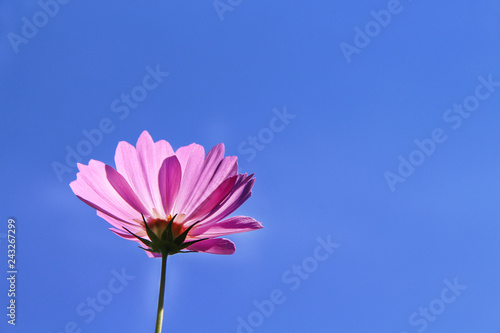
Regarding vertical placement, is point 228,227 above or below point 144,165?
below

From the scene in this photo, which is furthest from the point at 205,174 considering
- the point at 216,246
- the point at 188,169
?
the point at 216,246

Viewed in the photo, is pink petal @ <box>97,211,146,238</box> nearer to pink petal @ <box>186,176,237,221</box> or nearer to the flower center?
the flower center

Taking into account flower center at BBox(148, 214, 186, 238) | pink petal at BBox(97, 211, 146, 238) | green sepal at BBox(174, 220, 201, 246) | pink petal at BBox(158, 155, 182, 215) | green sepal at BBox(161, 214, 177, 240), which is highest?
pink petal at BBox(158, 155, 182, 215)

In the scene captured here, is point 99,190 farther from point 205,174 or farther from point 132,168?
point 205,174

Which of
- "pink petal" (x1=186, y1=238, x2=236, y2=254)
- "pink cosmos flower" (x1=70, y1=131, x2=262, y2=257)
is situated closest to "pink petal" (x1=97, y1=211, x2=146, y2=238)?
"pink cosmos flower" (x1=70, y1=131, x2=262, y2=257)

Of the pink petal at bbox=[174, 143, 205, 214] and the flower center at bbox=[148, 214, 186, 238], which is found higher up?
the pink petal at bbox=[174, 143, 205, 214]

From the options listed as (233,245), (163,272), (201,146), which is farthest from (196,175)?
(163,272)
